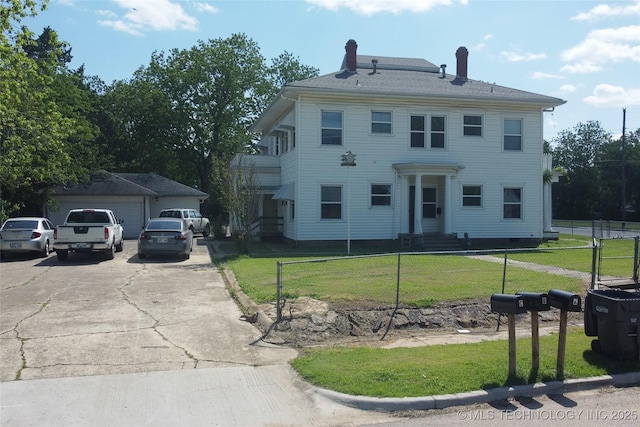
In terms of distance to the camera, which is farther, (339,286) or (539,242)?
(539,242)

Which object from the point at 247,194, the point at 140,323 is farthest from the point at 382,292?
the point at 247,194

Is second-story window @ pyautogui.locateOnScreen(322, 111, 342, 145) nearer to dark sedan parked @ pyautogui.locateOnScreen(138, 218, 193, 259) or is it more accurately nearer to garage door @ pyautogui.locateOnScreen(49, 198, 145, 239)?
dark sedan parked @ pyautogui.locateOnScreen(138, 218, 193, 259)

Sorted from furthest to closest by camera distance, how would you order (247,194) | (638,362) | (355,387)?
1. (247,194)
2. (638,362)
3. (355,387)

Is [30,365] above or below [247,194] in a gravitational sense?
below

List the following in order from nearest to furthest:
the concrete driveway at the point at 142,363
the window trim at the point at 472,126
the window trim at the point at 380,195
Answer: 1. the concrete driveway at the point at 142,363
2. the window trim at the point at 380,195
3. the window trim at the point at 472,126

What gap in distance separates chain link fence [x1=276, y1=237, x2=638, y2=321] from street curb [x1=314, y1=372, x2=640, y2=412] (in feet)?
11.8

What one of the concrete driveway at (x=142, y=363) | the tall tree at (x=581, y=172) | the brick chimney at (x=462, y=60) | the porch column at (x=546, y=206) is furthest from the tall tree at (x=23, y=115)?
the tall tree at (x=581, y=172)

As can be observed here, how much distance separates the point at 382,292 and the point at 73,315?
6093 millimetres

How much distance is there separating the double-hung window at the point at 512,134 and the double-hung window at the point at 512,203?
201 centimetres

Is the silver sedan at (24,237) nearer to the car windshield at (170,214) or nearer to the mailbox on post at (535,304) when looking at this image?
the car windshield at (170,214)

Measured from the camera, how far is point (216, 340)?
859 centimetres

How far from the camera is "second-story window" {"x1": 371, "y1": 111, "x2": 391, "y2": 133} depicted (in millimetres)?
23469

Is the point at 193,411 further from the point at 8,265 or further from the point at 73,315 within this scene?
the point at 8,265

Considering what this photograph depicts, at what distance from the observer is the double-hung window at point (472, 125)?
24562mm
